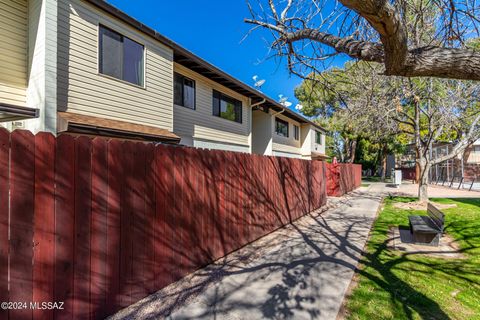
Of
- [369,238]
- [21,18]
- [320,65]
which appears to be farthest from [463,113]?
[21,18]

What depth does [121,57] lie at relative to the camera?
318 inches

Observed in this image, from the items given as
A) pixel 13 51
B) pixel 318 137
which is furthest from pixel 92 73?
pixel 318 137

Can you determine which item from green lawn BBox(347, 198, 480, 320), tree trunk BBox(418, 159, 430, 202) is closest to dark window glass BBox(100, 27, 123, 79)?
green lawn BBox(347, 198, 480, 320)

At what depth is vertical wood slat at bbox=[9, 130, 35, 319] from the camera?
7.70 ft

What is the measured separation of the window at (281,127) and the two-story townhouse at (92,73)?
9000 mm

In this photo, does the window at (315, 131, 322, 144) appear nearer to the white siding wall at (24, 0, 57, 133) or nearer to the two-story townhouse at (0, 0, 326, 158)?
the two-story townhouse at (0, 0, 326, 158)

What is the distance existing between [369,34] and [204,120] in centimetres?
832

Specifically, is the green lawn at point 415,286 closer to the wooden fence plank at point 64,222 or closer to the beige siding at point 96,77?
the wooden fence plank at point 64,222

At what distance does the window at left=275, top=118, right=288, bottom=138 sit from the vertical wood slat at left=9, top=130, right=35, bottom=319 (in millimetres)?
17351

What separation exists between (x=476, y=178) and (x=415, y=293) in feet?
88.5

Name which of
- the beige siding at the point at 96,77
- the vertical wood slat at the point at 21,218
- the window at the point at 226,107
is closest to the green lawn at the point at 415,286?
the vertical wood slat at the point at 21,218

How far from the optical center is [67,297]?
2715mm

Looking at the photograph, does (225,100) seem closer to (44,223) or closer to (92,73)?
(92,73)

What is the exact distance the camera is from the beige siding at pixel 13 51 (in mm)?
6133
